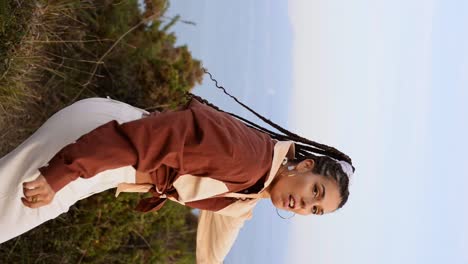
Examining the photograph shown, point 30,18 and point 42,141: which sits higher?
point 30,18

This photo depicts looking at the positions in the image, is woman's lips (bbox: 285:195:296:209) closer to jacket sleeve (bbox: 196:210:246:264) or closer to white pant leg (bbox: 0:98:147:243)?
jacket sleeve (bbox: 196:210:246:264)

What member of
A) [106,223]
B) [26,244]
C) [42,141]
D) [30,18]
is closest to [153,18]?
[30,18]

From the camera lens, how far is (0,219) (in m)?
2.21

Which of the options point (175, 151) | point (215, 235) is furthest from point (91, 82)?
point (175, 151)

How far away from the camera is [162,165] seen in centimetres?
227

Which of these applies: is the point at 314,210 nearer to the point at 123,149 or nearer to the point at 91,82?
the point at 123,149

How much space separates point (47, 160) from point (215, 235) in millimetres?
1006

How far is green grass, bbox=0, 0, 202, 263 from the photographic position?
3.39 meters

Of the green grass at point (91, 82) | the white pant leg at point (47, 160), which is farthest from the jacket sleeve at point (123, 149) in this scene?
the green grass at point (91, 82)

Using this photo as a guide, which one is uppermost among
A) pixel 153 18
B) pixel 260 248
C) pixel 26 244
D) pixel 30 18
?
pixel 153 18

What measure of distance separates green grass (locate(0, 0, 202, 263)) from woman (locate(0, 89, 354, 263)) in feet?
4.01

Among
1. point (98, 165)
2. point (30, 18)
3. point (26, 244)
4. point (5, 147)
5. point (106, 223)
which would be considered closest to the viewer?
point (98, 165)

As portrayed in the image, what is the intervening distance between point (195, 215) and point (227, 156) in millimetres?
3402

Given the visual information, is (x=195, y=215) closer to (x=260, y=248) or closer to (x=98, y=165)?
(x=260, y=248)
